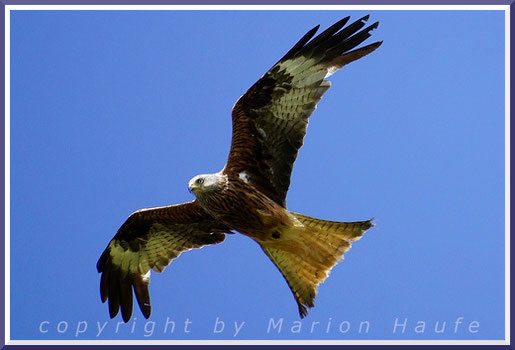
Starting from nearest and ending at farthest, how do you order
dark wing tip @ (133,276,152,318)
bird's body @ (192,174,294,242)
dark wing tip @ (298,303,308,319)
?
bird's body @ (192,174,294,242) → dark wing tip @ (298,303,308,319) → dark wing tip @ (133,276,152,318)

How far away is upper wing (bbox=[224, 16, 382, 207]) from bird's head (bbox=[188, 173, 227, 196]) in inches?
10.1

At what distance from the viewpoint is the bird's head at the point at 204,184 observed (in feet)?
31.4

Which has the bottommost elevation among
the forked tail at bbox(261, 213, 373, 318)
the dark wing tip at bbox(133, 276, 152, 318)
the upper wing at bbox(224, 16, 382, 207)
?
the dark wing tip at bbox(133, 276, 152, 318)

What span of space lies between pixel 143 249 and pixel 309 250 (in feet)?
7.95

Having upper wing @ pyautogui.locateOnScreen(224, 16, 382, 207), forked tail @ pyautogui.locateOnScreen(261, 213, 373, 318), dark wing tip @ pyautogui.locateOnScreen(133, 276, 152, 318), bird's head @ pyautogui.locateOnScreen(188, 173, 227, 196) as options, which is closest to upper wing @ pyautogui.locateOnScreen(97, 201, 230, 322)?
dark wing tip @ pyautogui.locateOnScreen(133, 276, 152, 318)

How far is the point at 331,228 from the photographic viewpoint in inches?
Answer: 384

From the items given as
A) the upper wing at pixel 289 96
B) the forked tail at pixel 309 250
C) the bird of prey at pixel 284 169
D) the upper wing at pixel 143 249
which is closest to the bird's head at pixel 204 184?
the bird of prey at pixel 284 169

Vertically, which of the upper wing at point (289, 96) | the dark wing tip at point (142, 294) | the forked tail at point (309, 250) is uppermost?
the upper wing at point (289, 96)

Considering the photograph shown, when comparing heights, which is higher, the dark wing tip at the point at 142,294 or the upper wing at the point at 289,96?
the upper wing at the point at 289,96

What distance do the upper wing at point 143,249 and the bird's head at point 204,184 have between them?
119 cm

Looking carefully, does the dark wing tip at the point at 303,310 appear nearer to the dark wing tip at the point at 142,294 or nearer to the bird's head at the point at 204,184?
the bird's head at the point at 204,184

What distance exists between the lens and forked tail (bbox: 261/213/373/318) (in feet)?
31.9

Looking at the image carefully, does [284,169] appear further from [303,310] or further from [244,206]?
[303,310]

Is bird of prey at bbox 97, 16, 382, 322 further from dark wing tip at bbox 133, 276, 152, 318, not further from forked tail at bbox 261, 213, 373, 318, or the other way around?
dark wing tip at bbox 133, 276, 152, 318
